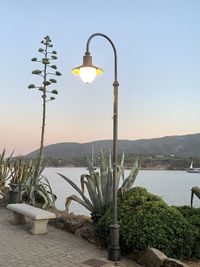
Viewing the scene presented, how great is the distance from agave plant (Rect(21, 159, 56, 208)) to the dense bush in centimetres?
421

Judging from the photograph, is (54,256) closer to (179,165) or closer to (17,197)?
(17,197)

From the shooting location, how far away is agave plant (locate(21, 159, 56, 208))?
9938 mm

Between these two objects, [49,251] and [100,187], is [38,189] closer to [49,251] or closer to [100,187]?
[100,187]

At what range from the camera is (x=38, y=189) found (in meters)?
10.2

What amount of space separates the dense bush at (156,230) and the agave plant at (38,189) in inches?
166

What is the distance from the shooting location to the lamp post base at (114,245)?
536 centimetres

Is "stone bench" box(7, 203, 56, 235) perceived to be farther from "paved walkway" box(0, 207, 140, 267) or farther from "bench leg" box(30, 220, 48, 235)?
"paved walkway" box(0, 207, 140, 267)

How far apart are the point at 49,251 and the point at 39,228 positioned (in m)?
1.21

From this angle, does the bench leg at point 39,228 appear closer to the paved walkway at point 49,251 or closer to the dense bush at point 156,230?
the paved walkway at point 49,251

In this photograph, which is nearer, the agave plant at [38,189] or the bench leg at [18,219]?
the bench leg at [18,219]

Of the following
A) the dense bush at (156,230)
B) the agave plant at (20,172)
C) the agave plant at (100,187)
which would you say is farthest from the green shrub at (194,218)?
the agave plant at (20,172)

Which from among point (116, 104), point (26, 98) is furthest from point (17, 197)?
point (26, 98)

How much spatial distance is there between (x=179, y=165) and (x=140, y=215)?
36.3 meters

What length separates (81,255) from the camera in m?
5.60
